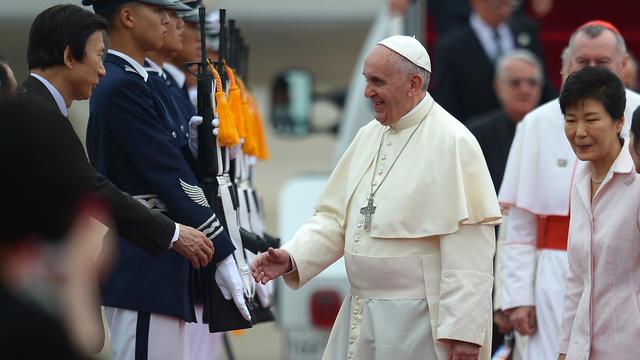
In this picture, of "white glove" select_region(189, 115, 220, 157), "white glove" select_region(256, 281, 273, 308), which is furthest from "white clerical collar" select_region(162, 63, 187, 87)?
"white glove" select_region(256, 281, 273, 308)

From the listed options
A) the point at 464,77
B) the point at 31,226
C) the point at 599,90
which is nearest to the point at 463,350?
the point at 599,90

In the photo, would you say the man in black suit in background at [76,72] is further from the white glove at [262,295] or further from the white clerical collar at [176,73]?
the white clerical collar at [176,73]

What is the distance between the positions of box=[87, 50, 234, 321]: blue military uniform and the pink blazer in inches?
47.3

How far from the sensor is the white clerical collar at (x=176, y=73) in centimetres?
577

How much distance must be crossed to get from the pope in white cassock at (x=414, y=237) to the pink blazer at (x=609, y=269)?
11.6 inches

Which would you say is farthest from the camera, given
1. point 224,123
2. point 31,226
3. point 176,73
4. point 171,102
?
point 176,73

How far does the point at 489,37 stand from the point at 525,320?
3471 millimetres

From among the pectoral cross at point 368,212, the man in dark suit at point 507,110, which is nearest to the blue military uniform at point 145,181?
the pectoral cross at point 368,212

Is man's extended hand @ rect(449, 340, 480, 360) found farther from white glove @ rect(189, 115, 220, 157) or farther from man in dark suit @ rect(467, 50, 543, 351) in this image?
man in dark suit @ rect(467, 50, 543, 351)

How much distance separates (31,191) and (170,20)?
3.06 m

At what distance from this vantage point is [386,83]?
4434 mm

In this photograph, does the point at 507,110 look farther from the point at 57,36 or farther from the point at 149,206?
the point at 57,36

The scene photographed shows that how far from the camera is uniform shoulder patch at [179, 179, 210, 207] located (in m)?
4.52

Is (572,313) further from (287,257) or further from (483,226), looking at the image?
(287,257)
